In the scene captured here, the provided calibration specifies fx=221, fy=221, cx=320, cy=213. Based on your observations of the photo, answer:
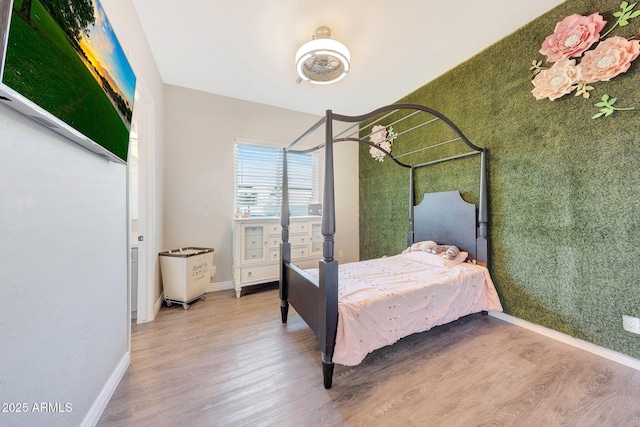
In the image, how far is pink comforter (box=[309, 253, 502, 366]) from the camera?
148cm

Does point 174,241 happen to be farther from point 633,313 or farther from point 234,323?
point 633,313

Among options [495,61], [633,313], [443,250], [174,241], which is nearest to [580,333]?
[633,313]

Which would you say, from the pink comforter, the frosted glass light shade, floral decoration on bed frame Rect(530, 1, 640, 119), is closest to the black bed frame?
the pink comforter

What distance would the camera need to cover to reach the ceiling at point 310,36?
1.82m

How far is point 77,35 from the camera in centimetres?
91

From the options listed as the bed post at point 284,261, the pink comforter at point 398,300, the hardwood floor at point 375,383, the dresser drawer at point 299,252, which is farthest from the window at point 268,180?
the hardwood floor at point 375,383

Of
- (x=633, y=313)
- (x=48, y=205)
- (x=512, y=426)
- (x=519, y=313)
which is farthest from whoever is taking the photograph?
(x=519, y=313)

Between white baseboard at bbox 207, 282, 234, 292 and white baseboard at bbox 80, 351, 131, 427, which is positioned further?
white baseboard at bbox 207, 282, 234, 292

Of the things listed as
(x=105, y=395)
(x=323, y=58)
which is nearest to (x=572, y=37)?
(x=323, y=58)

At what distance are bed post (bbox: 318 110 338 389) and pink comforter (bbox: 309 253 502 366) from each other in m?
0.05

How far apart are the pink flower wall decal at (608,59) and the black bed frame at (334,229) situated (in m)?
0.85

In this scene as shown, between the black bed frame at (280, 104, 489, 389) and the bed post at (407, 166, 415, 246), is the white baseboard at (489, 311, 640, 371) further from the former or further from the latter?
the bed post at (407, 166, 415, 246)

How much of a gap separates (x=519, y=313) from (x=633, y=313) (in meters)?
0.70

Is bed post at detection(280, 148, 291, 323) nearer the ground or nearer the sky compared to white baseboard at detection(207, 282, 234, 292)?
nearer the sky
